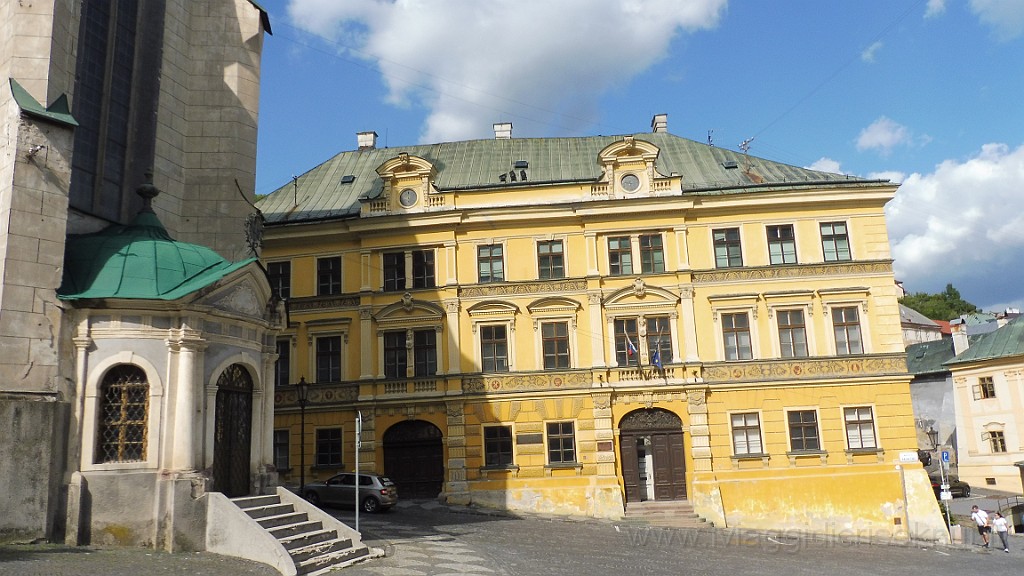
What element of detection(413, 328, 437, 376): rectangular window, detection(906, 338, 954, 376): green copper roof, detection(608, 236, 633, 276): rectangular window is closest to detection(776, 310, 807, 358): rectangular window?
detection(608, 236, 633, 276): rectangular window

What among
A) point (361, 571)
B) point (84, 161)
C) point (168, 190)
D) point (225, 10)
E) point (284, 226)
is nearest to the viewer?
point (361, 571)

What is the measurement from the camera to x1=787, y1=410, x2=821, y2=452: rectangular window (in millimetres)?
27672

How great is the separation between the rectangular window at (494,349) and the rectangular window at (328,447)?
601 centimetres

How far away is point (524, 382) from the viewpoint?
28.5 metres

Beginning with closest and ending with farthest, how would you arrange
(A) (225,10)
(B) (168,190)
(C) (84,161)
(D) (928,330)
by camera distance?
(C) (84,161)
(B) (168,190)
(A) (225,10)
(D) (928,330)

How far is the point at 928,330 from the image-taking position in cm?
7506

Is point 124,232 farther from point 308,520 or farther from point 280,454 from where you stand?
point 280,454

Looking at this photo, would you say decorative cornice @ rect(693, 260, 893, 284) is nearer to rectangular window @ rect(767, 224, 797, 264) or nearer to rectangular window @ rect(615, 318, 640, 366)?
rectangular window @ rect(767, 224, 797, 264)

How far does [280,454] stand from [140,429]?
1477 cm

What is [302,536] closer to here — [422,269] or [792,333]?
[422,269]

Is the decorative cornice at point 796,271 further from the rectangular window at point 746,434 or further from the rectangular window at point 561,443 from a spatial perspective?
the rectangular window at point 561,443

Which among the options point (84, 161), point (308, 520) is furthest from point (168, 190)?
point (308, 520)

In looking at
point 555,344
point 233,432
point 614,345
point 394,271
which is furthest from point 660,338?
point 233,432

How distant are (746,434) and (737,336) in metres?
3.48
